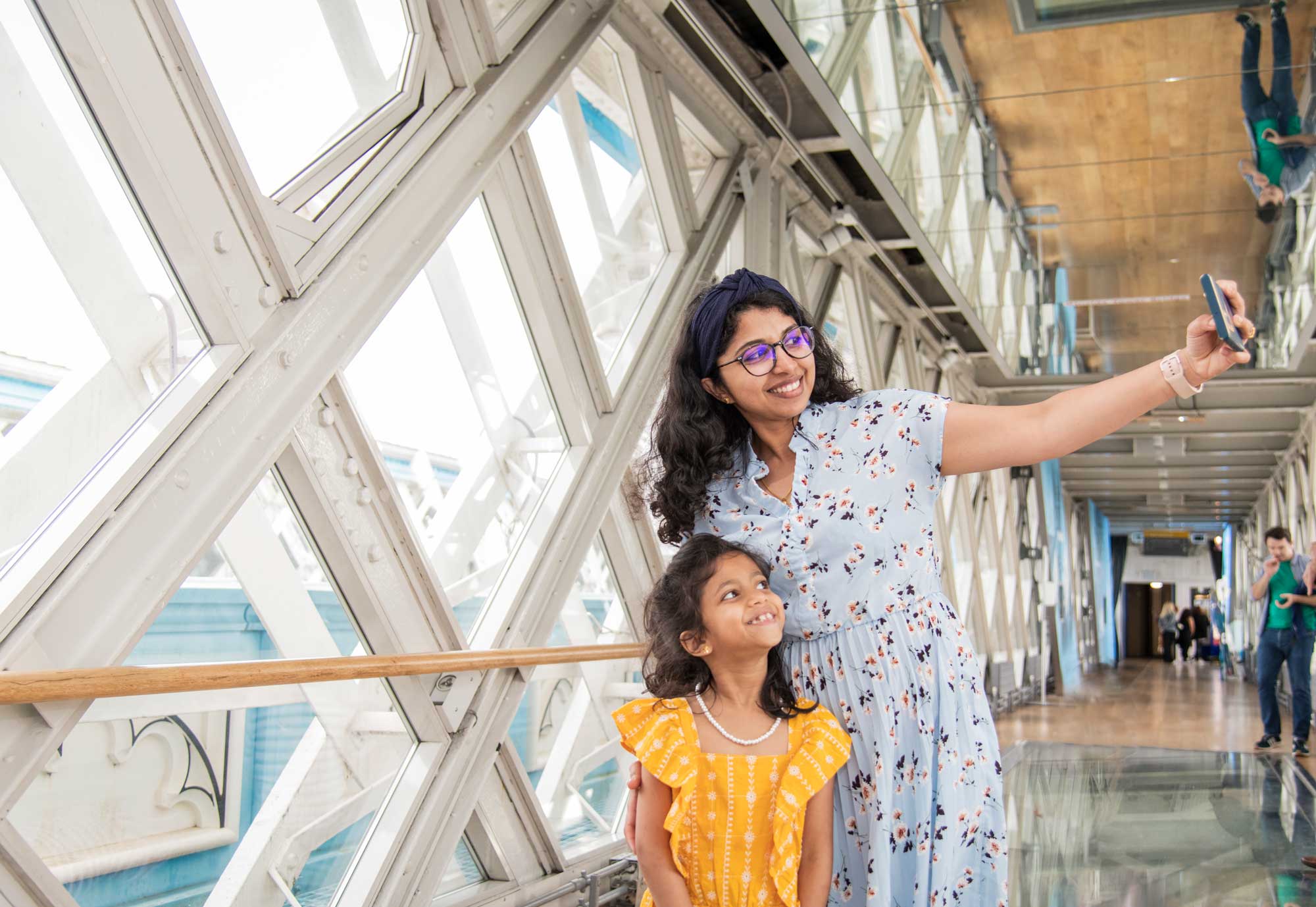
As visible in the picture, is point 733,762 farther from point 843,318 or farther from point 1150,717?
point 1150,717

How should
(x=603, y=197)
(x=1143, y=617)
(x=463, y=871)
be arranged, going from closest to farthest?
(x=463, y=871), (x=603, y=197), (x=1143, y=617)

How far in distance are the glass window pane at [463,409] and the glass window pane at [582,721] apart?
0.46m

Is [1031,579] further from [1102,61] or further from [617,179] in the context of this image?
[617,179]

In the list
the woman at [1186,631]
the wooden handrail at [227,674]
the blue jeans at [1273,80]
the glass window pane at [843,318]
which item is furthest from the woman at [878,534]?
the woman at [1186,631]

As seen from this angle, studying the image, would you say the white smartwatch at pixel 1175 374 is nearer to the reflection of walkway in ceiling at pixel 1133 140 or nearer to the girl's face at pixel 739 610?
the girl's face at pixel 739 610

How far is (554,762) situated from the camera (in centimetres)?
373

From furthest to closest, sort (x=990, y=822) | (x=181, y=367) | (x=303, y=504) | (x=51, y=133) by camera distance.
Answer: (x=303, y=504)
(x=181, y=367)
(x=51, y=133)
(x=990, y=822)

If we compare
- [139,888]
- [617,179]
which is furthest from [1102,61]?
[139,888]

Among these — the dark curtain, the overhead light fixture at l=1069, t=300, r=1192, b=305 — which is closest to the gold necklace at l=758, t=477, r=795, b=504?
the overhead light fixture at l=1069, t=300, r=1192, b=305

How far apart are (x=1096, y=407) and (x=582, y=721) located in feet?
9.52

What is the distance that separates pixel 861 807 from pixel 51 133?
6.03 feet

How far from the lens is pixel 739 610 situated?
156cm

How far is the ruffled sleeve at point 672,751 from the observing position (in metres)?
1.56

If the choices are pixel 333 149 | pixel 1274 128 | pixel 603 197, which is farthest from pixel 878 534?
pixel 1274 128
